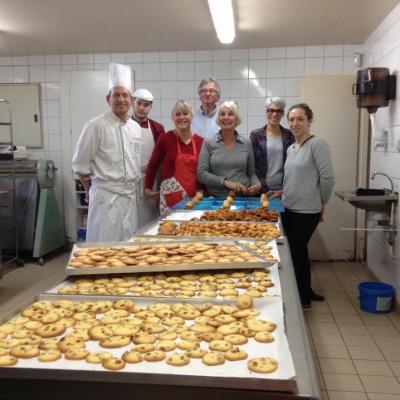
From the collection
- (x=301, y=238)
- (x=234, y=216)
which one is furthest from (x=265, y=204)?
(x=301, y=238)

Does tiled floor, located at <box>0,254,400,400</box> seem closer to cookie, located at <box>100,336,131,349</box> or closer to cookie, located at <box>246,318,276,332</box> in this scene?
cookie, located at <box>100,336,131,349</box>

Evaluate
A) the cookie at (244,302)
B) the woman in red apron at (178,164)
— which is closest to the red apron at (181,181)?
the woman in red apron at (178,164)

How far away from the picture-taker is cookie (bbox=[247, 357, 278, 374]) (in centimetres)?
90

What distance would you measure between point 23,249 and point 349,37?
4229 millimetres

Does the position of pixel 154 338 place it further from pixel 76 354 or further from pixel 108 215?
pixel 108 215

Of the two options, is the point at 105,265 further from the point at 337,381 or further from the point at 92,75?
the point at 92,75

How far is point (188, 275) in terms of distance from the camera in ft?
5.07

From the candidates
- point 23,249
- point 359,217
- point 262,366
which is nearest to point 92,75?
point 23,249

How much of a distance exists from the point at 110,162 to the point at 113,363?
2.29 m

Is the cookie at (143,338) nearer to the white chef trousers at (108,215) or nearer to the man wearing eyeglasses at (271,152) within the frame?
the white chef trousers at (108,215)

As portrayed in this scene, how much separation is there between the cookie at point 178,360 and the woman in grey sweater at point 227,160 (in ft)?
7.48

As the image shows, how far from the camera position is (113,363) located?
92 cm

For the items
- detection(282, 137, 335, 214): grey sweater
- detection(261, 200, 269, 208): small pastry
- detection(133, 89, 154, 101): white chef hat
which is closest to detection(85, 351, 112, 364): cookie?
detection(261, 200, 269, 208): small pastry

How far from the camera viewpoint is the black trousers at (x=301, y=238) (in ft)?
10.8
